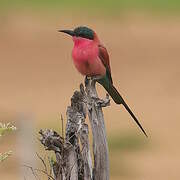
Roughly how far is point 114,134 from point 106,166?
23.0 feet

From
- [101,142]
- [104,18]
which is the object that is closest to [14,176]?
[101,142]

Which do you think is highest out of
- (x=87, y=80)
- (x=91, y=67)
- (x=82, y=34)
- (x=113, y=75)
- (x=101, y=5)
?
(x=101, y=5)

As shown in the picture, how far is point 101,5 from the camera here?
22.0m

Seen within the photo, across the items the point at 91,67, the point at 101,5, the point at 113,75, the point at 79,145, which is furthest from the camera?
the point at 101,5

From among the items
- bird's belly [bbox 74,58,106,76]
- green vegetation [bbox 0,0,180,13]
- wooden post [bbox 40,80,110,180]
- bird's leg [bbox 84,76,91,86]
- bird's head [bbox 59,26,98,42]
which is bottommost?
wooden post [bbox 40,80,110,180]

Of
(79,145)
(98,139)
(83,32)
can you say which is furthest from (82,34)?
(79,145)

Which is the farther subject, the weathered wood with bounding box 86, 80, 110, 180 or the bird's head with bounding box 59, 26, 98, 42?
the bird's head with bounding box 59, 26, 98, 42

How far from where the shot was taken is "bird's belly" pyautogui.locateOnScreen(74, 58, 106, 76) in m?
6.75

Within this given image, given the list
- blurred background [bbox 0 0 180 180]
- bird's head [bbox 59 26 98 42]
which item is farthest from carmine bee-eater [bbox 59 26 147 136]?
blurred background [bbox 0 0 180 180]

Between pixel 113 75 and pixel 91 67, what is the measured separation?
895cm

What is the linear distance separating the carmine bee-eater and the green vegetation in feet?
44.8

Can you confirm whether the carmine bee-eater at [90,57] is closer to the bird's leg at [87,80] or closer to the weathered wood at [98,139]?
the bird's leg at [87,80]

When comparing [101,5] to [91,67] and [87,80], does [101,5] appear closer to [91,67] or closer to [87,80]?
[91,67]

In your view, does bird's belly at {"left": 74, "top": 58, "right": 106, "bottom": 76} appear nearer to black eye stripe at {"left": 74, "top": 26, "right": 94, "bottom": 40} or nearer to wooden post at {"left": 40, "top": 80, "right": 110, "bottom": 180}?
black eye stripe at {"left": 74, "top": 26, "right": 94, "bottom": 40}
